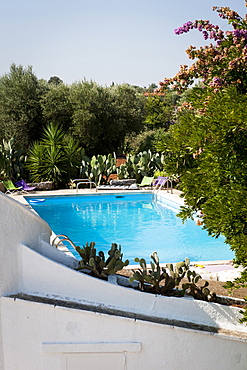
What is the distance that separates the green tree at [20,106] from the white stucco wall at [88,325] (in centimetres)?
1754

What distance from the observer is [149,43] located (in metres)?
21.0

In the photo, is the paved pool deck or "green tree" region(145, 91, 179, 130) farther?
"green tree" region(145, 91, 179, 130)

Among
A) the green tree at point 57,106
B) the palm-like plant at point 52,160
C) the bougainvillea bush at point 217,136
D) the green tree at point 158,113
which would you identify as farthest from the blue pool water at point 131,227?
the green tree at point 158,113

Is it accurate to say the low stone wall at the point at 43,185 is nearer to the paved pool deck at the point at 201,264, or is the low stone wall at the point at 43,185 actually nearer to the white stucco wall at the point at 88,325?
the paved pool deck at the point at 201,264

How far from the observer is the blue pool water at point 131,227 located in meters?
9.17

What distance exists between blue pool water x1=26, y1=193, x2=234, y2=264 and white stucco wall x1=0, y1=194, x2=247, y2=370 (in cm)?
527

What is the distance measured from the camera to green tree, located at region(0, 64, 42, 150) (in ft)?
65.4

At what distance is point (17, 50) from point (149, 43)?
1089cm

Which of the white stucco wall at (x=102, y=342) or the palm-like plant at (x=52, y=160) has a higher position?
the palm-like plant at (x=52, y=160)

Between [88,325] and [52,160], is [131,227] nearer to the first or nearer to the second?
[52,160]

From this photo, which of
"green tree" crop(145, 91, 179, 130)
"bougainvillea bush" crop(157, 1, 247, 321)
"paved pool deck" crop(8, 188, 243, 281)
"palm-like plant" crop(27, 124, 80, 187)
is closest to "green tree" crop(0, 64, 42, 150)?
"palm-like plant" crop(27, 124, 80, 187)

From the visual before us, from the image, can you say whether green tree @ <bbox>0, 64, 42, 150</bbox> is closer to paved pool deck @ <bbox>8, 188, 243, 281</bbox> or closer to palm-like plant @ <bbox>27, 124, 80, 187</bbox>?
palm-like plant @ <bbox>27, 124, 80, 187</bbox>

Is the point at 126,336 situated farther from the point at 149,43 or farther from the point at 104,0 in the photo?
the point at 149,43

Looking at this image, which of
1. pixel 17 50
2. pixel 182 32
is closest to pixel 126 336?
pixel 182 32
